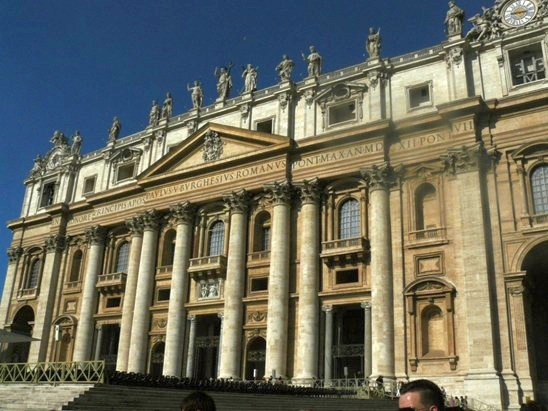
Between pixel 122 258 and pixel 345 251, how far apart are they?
785 inches

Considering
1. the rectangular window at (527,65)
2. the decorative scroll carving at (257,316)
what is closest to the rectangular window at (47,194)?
the decorative scroll carving at (257,316)

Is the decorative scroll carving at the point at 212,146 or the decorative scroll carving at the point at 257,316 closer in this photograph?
the decorative scroll carving at the point at 257,316

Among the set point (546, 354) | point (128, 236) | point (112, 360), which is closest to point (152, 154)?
point (128, 236)

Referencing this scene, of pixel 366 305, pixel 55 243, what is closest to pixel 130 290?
pixel 55 243

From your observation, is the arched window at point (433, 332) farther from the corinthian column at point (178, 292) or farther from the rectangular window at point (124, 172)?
the rectangular window at point (124, 172)

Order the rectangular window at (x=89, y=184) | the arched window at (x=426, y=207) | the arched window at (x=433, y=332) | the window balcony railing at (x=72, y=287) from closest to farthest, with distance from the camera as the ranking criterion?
the arched window at (x=433, y=332) → the arched window at (x=426, y=207) → the window balcony railing at (x=72, y=287) → the rectangular window at (x=89, y=184)

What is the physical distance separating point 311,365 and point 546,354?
12.4 m

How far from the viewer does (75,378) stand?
2233 centimetres

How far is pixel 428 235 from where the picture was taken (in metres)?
33.2

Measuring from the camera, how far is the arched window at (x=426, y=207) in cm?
3381

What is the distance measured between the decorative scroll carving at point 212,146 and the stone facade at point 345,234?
0.52 ft

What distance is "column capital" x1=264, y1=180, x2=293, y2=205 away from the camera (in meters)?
37.8

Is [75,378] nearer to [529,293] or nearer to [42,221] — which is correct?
[529,293]

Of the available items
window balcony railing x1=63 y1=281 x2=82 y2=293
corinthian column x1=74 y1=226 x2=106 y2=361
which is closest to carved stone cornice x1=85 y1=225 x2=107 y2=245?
corinthian column x1=74 y1=226 x2=106 y2=361
